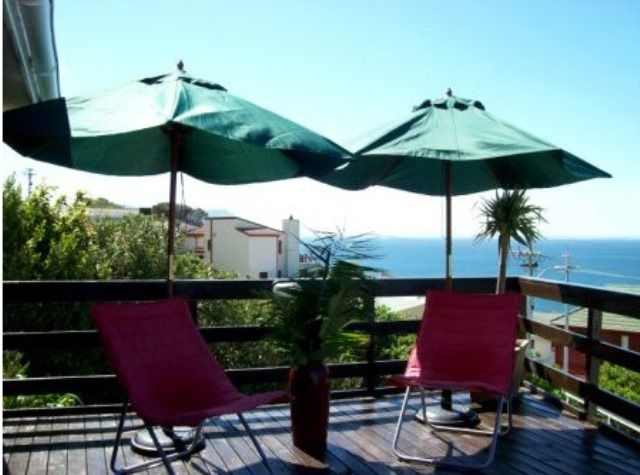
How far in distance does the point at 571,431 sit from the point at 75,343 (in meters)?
3.40

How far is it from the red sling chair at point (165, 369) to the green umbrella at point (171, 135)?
36 cm

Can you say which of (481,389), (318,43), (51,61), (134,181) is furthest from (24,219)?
(481,389)

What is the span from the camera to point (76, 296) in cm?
431

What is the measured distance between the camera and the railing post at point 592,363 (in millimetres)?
4352

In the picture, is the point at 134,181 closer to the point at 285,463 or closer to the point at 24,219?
the point at 285,463

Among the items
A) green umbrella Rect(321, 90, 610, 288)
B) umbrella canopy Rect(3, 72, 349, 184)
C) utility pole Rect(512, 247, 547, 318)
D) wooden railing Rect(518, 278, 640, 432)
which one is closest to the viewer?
umbrella canopy Rect(3, 72, 349, 184)

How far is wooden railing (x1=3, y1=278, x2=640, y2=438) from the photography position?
417cm

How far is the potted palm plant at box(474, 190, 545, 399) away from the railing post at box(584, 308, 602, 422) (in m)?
0.49

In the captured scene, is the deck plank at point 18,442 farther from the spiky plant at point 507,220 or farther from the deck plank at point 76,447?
the spiky plant at point 507,220

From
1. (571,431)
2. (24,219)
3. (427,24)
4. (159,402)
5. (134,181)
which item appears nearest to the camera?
(159,402)

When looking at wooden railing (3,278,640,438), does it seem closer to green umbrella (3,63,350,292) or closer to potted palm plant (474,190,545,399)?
potted palm plant (474,190,545,399)

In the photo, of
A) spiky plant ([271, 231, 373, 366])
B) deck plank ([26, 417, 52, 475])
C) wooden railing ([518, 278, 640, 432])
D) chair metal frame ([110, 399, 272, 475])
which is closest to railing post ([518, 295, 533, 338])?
wooden railing ([518, 278, 640, 432])

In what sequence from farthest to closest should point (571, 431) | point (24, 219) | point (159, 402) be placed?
point (24, 219) < point (571, 431) < point (159, 402)

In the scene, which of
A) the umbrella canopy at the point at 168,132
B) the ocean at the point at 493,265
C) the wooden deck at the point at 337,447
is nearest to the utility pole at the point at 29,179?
the umbrella canopy at the point at 168,132
